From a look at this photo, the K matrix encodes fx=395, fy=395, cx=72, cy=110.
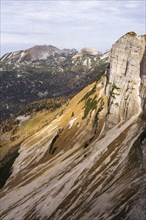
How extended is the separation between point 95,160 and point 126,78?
3637 centimetres

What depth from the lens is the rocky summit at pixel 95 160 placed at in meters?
83.8

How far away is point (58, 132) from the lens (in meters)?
152

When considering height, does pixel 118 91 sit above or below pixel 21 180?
above

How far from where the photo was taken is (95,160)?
106500 mm

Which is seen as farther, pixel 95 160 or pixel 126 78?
pixel 126 78

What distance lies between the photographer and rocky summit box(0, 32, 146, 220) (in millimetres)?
83750

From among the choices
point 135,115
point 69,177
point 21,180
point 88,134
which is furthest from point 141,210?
point 21,180

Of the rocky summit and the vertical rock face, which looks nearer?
the rocky summit

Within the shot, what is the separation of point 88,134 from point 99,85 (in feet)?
102

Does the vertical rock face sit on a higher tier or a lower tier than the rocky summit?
higher

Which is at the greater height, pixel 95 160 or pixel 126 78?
pixel 126 78

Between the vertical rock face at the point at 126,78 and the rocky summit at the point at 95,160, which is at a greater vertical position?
the vertical rock face at the point at 126,78

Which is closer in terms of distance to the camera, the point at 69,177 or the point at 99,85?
the point at 69,177

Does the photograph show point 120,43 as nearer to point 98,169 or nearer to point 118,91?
point 118,91
